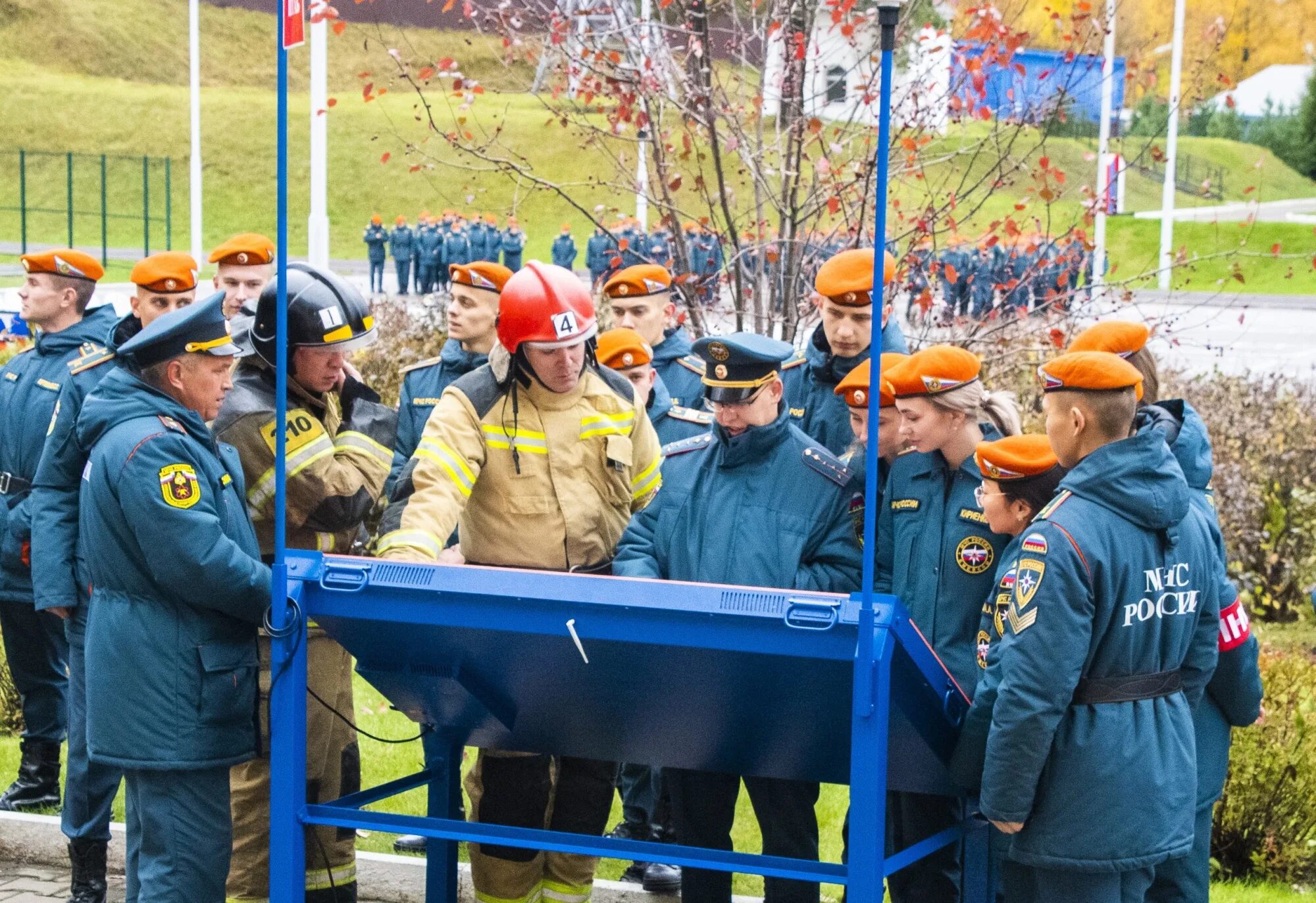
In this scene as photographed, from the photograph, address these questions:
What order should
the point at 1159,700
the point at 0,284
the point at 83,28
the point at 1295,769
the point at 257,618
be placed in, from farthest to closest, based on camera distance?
the point at 83,28, the point at 0,284, the point at 1295,769, the point at 257,618, the point at 1159,700

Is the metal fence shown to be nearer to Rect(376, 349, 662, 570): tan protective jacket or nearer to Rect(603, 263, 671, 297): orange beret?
Rect(603, 263, 671, 297): orange beret

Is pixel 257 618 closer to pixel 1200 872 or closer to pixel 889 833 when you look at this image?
pixel 889 833

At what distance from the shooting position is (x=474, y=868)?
489 cm

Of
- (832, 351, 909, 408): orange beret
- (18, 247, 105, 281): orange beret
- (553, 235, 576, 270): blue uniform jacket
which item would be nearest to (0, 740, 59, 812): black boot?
(18, 247, 105, 281): orange beret

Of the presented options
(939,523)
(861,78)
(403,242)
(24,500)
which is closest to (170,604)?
(939,523)

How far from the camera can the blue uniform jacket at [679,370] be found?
7.16m

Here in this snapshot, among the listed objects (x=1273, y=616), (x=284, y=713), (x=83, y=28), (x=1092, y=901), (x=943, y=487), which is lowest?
(x=1273, y=616)

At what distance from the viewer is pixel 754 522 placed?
176 inches

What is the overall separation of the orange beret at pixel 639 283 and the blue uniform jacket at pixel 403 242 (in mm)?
31443

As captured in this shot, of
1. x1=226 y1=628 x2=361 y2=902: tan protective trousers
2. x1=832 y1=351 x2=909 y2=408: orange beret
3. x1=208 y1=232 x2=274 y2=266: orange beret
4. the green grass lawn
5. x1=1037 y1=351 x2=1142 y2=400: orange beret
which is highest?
x1=208 y1=232 x2=274 y2=266: orange beret

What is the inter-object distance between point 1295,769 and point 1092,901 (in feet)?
8.17

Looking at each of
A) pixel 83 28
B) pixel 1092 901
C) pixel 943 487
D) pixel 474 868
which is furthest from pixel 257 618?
pixel 83 28

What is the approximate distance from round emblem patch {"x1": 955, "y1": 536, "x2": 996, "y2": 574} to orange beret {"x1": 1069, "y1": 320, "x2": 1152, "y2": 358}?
0.66m

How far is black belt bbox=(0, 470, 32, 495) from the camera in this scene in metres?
6.52
